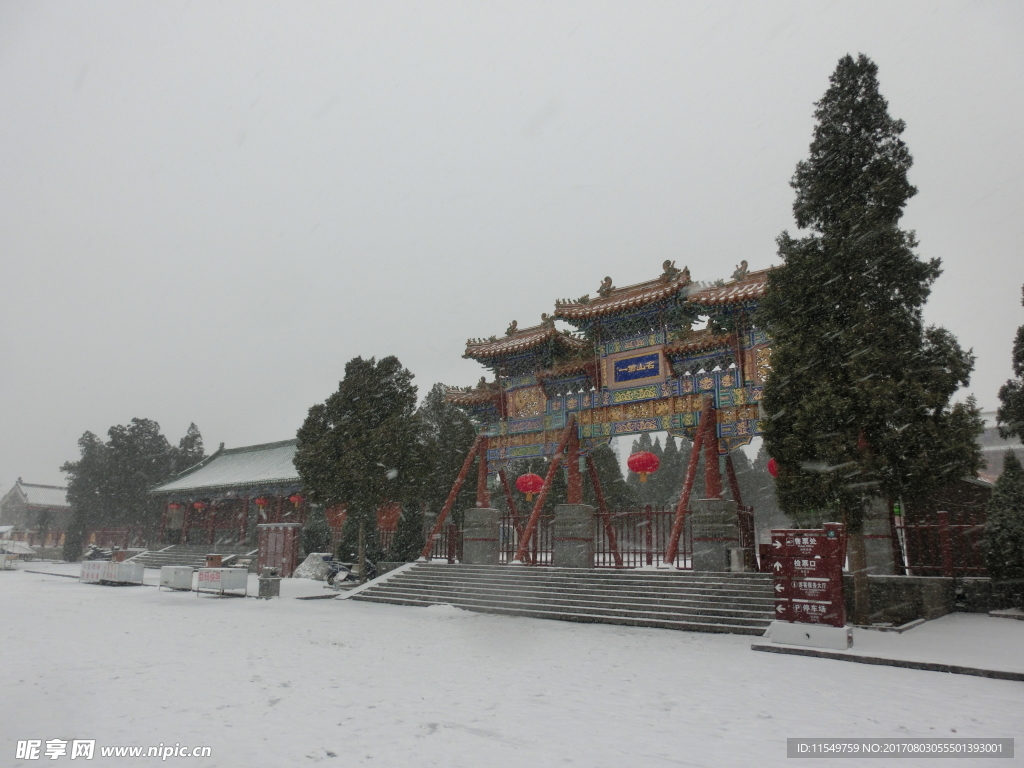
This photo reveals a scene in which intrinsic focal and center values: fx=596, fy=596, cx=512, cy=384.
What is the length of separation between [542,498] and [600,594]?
3986 millimetres

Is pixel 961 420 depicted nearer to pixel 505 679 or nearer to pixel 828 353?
pixel 828 353

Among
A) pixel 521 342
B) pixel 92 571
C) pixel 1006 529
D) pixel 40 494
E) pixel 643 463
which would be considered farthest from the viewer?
pixel 40 494

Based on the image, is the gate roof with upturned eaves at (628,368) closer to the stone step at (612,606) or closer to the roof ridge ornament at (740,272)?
the roof ridge ornament at (740,272)

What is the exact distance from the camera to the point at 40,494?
49.9 metres

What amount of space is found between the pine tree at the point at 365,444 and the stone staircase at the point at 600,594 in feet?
8.37

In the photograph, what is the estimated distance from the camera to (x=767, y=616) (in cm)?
942

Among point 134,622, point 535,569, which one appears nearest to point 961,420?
point 535,569

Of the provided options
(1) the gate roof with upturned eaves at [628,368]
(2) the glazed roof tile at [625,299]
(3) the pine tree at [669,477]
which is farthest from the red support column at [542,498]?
(3) the pine tree at [669,477]

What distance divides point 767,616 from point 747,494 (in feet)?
128

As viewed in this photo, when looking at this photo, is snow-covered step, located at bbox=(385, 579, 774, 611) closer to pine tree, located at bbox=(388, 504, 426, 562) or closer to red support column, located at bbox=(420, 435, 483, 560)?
red support column, located at bbox=(420, 435, 483, 560)

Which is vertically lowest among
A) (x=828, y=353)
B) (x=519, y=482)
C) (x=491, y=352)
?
(x=519, y=482)

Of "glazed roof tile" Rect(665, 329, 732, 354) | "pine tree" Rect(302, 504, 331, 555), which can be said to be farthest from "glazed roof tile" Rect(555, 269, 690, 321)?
"pine tree" Rect(302, 504, 331, 555)

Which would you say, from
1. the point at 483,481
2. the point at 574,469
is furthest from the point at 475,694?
the point at 483,481

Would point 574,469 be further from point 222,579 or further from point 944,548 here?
point 222,579
